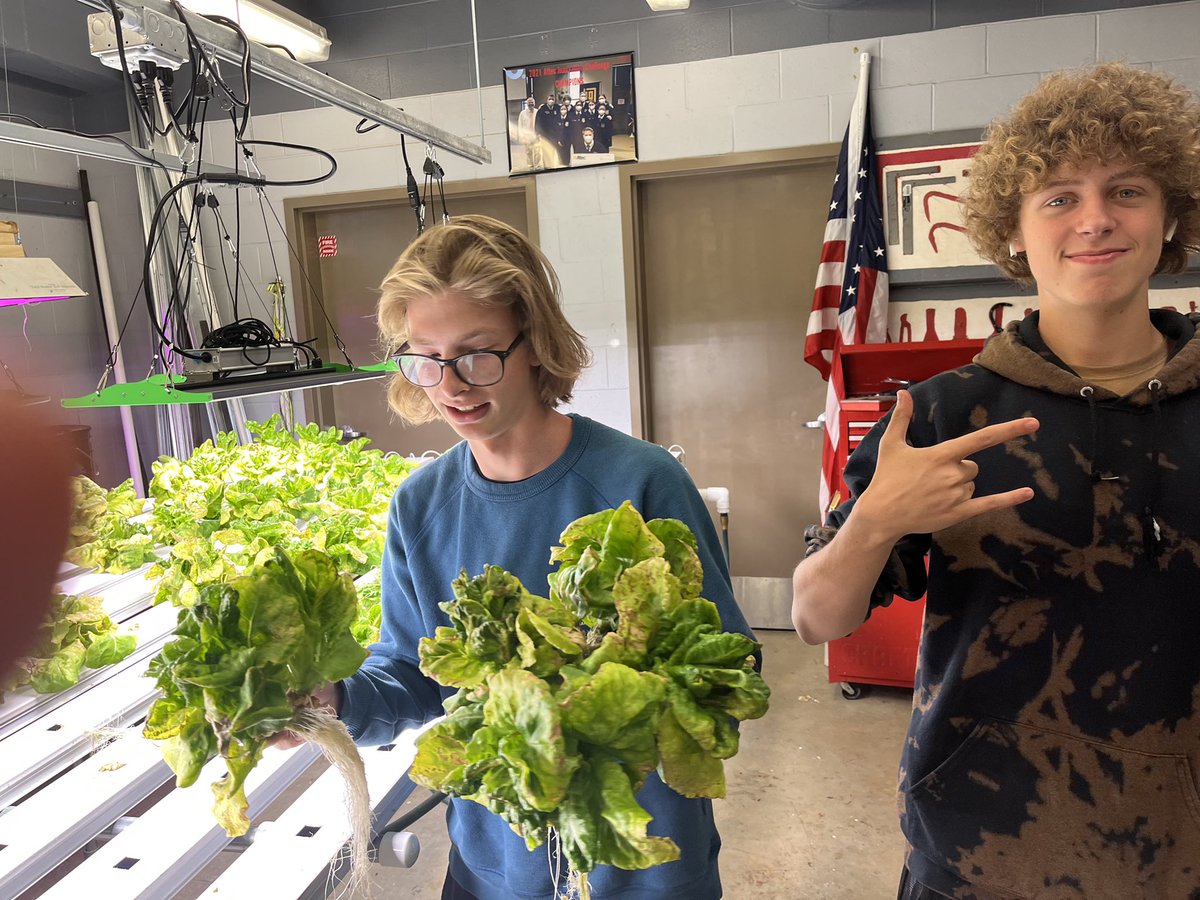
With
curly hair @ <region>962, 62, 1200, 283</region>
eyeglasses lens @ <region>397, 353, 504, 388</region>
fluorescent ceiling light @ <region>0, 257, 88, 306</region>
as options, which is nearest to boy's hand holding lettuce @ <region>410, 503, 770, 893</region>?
eyeglasses lens @ <region>397, 353, 504, 388</region>

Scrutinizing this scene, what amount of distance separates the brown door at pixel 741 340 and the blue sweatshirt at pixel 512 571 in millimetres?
3187

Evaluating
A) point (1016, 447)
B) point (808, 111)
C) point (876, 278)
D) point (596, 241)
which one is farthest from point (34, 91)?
point (1016, 447)

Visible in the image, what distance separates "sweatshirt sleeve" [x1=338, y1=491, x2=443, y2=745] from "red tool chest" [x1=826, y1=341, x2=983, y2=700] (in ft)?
8.13

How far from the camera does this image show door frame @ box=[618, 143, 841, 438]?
4133 millimetres

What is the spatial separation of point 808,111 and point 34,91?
390 cm

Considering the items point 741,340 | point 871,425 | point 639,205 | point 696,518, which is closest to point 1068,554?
point 696,518

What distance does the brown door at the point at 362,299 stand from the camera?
193 inches

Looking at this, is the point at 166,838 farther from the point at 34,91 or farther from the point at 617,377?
the point at 34,91

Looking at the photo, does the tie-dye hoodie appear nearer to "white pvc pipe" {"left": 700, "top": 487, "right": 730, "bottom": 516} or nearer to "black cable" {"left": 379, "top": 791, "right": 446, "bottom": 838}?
"black cable" {"left": 379, "top": 791, "right": 446, "bottom": 838}

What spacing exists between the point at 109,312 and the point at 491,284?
4.25 metres

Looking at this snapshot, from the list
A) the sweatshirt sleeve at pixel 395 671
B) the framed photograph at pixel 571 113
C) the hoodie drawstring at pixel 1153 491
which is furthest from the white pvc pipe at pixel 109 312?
the hoodie drawstring at pixel 1153 491

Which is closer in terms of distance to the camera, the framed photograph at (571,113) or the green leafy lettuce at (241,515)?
the green leafy lettuce at (241,515)

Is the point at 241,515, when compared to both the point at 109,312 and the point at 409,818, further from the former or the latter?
the point at 109,312

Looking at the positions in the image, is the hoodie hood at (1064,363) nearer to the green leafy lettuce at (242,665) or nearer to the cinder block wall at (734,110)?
the green leafy lettuce at (242,665)
